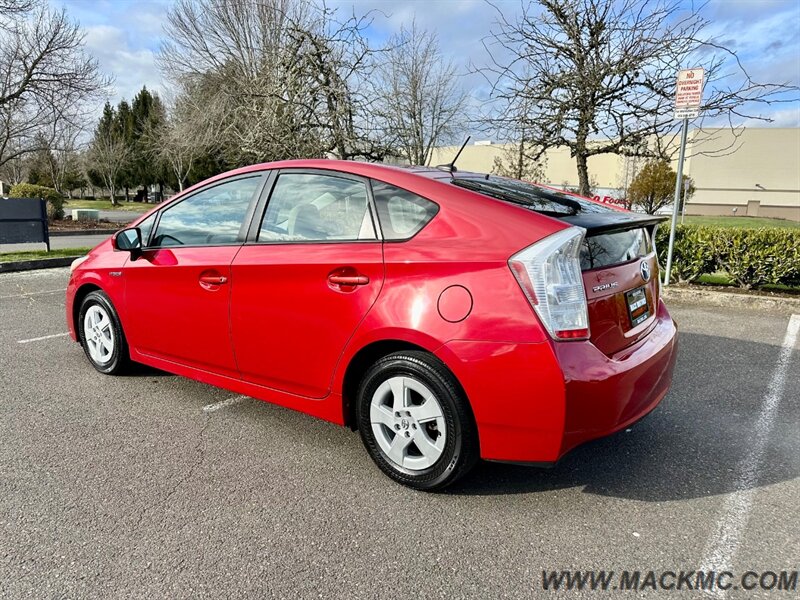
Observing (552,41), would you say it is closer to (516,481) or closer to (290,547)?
(516,481)

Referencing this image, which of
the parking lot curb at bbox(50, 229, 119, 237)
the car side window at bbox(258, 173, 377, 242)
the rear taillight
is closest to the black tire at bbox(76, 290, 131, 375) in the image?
the car side window at bbox(258, 173, 377, 242)

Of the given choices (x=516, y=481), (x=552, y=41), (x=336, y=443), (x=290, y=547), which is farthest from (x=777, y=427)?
(x=552, y=41)

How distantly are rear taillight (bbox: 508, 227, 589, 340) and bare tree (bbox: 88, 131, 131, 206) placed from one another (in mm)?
46759

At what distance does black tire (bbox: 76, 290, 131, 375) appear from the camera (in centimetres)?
402

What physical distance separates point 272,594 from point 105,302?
2.90 meters

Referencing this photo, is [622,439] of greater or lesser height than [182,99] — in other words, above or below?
below

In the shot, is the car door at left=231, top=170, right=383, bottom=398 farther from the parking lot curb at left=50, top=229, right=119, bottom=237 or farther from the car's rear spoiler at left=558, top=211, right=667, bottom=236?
the parking lot curb at left=50, top=229, right=119, bottom=237

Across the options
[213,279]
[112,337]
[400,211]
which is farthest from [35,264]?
[400,211]

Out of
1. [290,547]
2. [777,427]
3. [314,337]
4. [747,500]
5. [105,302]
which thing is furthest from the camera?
[105,302]

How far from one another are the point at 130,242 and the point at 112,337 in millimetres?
780

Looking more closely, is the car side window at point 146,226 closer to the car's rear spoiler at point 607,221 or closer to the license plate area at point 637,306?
the car's rear spoiler at point 607,221

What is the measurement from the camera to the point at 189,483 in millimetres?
2709

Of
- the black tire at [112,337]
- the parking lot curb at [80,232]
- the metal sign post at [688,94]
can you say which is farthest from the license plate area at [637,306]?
the parking lot curb at [80,232]

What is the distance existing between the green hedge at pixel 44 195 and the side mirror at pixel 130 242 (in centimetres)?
1911
